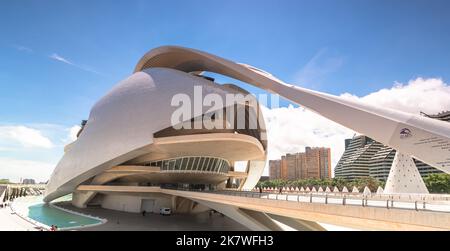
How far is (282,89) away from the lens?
19.8 meters

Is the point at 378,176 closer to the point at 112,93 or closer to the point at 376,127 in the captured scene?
the point at 112,93

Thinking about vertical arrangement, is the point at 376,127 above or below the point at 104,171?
above

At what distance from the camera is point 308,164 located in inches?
5049

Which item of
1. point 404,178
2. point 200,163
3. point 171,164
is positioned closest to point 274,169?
point 200,163

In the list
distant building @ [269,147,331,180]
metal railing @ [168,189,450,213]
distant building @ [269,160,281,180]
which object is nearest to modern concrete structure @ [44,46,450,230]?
metal railing @ [168,189,450,213]

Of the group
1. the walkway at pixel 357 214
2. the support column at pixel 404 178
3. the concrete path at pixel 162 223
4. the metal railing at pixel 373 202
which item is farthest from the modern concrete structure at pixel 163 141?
the support column at pixel 404 178

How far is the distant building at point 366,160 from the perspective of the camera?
90969mm

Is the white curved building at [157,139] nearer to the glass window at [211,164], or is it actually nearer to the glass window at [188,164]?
the glass window at [188,164]

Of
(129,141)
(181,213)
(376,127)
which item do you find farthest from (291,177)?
(376,127)

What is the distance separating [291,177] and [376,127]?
12373 cm

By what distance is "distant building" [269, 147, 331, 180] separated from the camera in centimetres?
12594
